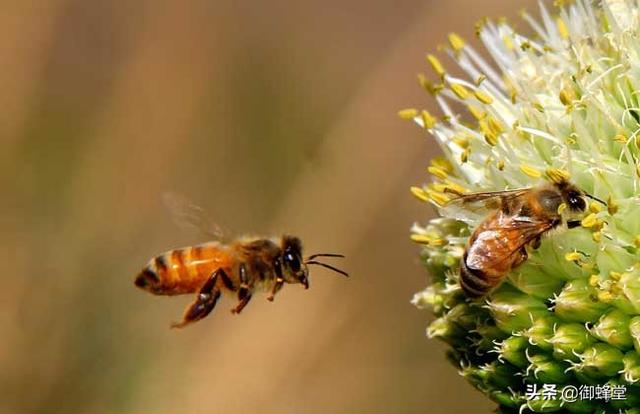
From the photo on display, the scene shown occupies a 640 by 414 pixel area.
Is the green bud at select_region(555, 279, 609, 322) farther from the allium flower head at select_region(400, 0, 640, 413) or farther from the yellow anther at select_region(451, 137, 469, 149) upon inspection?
the yellow anther at select_region(451, 137, 469, 149)

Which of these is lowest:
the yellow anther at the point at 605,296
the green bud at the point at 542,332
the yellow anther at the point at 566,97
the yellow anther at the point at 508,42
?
the green bud at the point at 542,332

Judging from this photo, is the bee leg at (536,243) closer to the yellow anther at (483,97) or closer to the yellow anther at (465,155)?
the yellow anther at (465,155)

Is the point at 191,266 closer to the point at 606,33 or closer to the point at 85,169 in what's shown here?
the point at 606,33

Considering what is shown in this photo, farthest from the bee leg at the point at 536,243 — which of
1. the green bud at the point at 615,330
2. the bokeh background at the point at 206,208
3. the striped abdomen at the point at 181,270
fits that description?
the bokeh background at the point at 206,208

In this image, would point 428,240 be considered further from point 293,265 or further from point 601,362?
point 601,362

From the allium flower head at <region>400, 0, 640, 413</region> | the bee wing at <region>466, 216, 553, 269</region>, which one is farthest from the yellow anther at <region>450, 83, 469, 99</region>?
the bee wing at <region>466, 216, 553, 269</region>

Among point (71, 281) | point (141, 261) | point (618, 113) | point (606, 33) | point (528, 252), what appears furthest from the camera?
point (141, 261)

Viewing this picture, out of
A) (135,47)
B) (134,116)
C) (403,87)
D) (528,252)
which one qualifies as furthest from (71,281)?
(528,252)
